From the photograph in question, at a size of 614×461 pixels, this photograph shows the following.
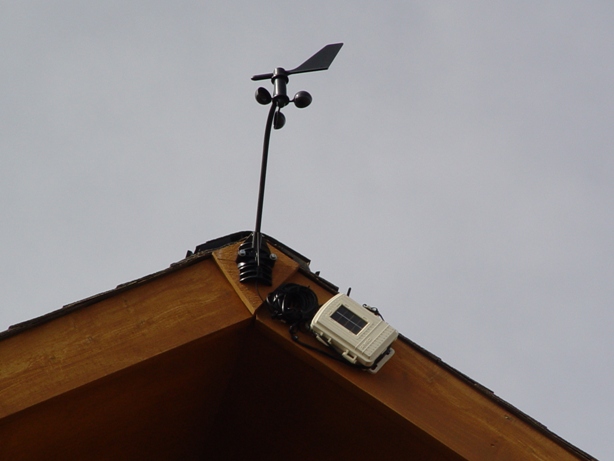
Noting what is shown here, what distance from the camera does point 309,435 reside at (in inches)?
162

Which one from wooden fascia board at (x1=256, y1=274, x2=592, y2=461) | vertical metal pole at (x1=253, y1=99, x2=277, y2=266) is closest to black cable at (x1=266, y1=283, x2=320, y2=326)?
wooden fascia board at (x1=256, y1=274, x2=592, y2=461)

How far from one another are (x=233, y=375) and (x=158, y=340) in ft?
2.05

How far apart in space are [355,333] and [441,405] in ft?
1.52

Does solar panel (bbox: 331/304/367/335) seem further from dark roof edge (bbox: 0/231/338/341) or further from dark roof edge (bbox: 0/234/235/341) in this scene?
dark roof edge (bbox: 0/234/235/341)

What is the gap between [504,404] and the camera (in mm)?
3797

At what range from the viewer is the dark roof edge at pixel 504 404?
3.75 metres

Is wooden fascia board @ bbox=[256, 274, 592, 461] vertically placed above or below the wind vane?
below

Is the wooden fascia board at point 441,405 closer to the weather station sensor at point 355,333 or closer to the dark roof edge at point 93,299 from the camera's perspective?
the weather station sensor at point 355,333

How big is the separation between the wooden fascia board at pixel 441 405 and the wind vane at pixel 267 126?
0.60ft

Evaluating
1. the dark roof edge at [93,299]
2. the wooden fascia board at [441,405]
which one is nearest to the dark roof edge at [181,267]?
the dark roof edge at [93,299]

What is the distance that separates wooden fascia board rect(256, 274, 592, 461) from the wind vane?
0.18 metres

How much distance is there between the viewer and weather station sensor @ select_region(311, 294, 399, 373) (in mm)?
3701

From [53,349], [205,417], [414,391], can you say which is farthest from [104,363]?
[414,391]

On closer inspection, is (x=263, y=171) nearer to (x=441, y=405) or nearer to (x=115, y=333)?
(x=115, y=333)
